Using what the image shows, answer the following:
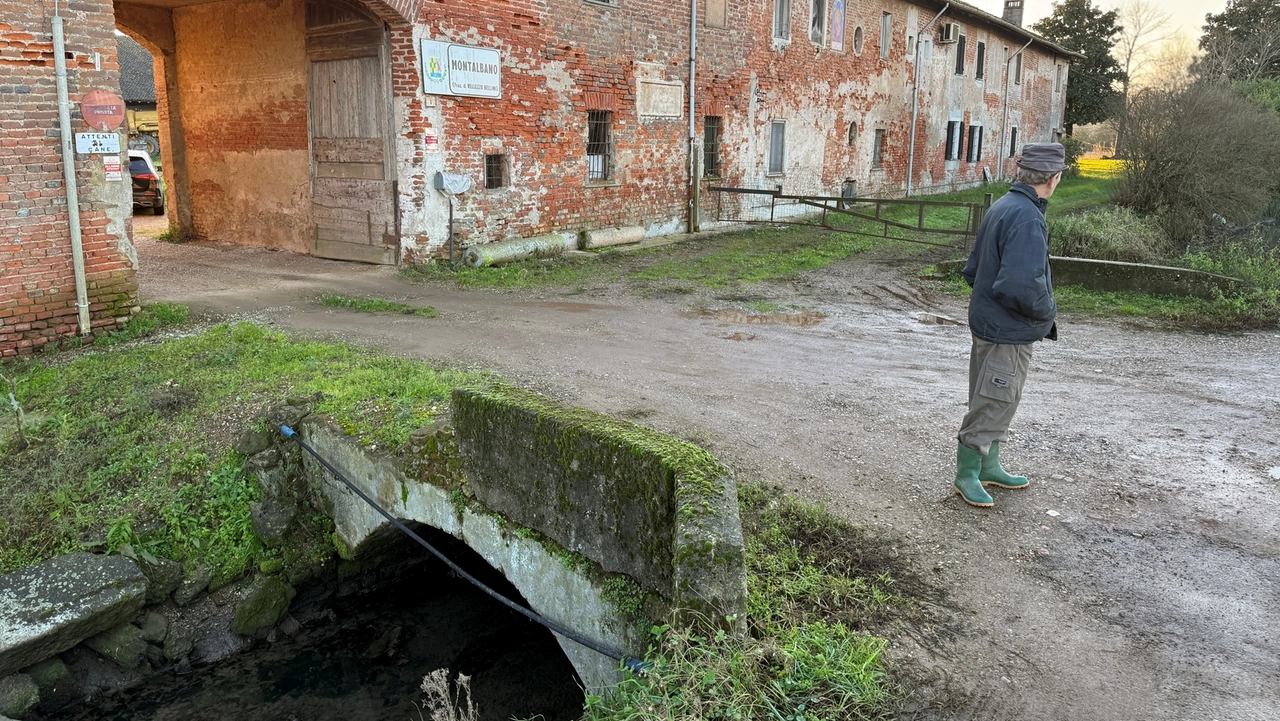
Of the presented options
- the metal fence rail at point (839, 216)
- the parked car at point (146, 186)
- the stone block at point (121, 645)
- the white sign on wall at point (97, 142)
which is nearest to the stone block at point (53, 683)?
the stone block at point (121, 645)

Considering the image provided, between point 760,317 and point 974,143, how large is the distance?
23.8 m

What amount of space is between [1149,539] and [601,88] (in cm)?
1204

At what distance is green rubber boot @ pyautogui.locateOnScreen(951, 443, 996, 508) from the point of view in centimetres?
473

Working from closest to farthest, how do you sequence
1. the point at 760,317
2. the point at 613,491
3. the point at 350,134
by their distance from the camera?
the point at 613,491 < the point at 760,317 < the point at 350,134

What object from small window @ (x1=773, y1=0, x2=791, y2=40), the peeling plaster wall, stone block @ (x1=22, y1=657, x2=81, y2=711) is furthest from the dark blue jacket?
small window @ (x1=773, y1=0, x2=791, y2=40)

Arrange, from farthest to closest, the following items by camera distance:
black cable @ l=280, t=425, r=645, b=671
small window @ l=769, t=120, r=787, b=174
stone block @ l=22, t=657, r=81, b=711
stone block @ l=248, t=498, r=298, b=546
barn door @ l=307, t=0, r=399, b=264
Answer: small window @ l=769, t=120, r=787, b=174
barn door @ l=307, t=0, r=399, b=264
stone block @ l=248, t=498, r=298, b=546
stone block @ l=22, t=657, r=81, b=711
black cable @ l=280, t=425, r=645, b=671

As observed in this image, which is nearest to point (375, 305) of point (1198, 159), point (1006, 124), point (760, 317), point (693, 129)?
point (760, 317)

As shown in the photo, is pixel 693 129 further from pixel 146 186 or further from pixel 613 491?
pixel 613 491

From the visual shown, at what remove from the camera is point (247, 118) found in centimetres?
1363

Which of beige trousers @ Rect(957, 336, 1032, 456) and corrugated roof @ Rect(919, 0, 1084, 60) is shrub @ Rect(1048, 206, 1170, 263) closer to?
beige trousers @ Rect(957, 336, 1032, 456)

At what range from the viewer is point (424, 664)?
19.2ft

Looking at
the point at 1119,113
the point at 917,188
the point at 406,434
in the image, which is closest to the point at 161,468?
the point at 406,434

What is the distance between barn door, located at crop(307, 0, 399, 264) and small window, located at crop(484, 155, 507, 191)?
5.36ft

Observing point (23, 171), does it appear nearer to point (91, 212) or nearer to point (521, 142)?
point (91, 212)
